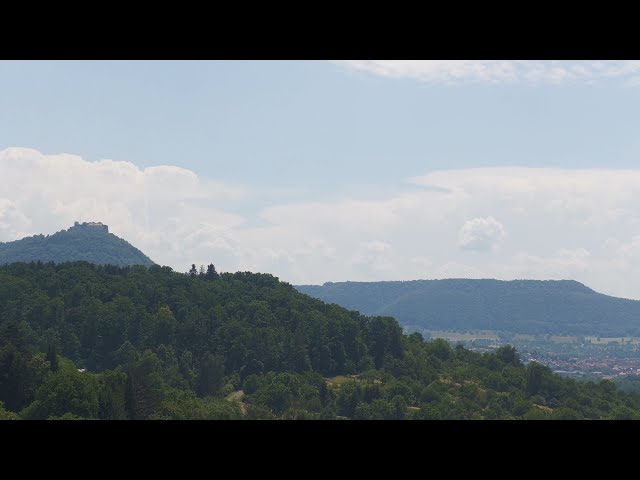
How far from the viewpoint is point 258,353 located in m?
107

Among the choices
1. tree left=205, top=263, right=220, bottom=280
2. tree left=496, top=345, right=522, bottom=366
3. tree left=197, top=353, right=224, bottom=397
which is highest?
tree left=205, top=263, right=220, bottom=280

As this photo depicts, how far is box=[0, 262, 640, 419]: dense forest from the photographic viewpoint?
9119 centimetres

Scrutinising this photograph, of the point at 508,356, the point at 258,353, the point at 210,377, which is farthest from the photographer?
the point at 508,356

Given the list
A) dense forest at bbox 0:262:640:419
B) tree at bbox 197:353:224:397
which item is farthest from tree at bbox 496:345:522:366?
tree at bbox 197:353:224:397

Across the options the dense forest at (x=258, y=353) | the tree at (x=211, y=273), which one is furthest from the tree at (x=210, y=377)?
the tree at (x=211, y=273)

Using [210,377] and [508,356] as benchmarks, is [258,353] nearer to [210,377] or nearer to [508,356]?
[210,377]

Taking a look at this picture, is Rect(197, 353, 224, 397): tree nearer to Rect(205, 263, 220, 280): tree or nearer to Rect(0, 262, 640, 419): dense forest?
Rect(0, 262, 640, 419): dense forest

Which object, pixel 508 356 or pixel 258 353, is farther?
pixel 508 356

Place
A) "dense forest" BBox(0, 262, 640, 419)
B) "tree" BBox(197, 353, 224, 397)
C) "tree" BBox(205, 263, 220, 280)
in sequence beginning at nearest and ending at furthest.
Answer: "dense forest" BBox(0, 262, 640, 419) → "tree" BBox(197, 353, 224, 397) → "tree" BBox(205, 263, 220, 280)

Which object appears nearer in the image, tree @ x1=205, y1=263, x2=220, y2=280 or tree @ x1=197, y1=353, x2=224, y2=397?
tree @ x1=197, y1=353, x2=224, y2=397

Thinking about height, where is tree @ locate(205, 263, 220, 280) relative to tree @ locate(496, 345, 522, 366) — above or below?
above

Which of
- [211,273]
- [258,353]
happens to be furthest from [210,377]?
[211,273]
